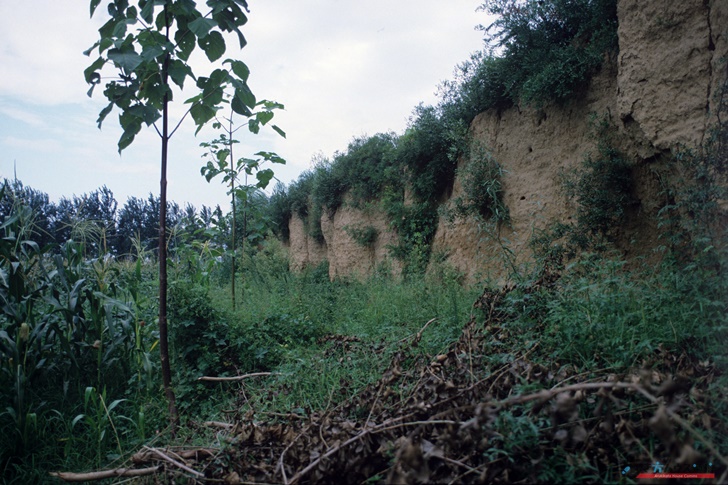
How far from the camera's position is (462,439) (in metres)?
1.82

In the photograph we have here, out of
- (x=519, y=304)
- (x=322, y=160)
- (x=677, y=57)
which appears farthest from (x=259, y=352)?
(x=322, y=160)

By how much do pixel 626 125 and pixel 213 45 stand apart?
4507 millimetres

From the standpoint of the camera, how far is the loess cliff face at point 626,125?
154 inches

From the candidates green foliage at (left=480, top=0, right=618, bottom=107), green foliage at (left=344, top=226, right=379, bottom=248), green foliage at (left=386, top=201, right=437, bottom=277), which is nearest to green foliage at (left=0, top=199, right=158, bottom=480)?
green foliage at (left=386, top=201, right=437, bottom=277)

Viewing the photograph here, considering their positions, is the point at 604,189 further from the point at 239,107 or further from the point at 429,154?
the point at 239,107

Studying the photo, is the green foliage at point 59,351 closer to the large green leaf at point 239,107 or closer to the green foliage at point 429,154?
the large green leaf at point 239,107

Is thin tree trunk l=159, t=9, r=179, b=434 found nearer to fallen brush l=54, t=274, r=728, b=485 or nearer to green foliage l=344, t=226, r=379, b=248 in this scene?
fallen brush l=54, t=274, r=728, b=485

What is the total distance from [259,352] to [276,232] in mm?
11838

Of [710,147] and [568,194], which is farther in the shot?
[568,194]

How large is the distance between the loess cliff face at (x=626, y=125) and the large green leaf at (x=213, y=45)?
320 centimetres

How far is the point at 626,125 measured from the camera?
4746mm

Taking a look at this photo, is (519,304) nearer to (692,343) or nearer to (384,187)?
(692,343)

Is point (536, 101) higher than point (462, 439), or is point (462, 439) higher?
point (536, 101)

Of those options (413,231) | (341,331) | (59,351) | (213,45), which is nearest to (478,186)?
(413,231)
